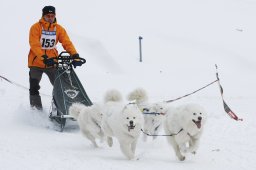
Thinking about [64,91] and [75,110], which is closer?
[75,110]

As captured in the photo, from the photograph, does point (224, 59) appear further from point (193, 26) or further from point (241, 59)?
point (193, 26)

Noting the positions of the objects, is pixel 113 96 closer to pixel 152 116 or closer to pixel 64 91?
pixel 152 116

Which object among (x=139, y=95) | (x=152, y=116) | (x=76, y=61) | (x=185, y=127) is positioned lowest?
(x=152, y=116)

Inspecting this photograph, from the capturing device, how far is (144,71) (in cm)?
1384

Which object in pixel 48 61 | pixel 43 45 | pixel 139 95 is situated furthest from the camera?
pixel 43 45

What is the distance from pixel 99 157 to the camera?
224 inches

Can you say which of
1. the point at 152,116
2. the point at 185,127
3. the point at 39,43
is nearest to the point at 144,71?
the point at 39,43

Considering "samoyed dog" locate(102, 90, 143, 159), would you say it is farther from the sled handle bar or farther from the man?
the man

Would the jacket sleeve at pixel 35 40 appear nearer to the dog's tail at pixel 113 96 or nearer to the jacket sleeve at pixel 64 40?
the jacket sleeve at pixel 64 40

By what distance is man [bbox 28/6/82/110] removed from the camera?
7.75m

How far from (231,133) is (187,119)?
7.14 ft

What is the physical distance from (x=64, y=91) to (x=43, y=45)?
2.70 ft

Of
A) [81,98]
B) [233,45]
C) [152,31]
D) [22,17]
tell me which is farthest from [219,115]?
[22,17]

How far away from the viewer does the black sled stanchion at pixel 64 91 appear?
7.55m
